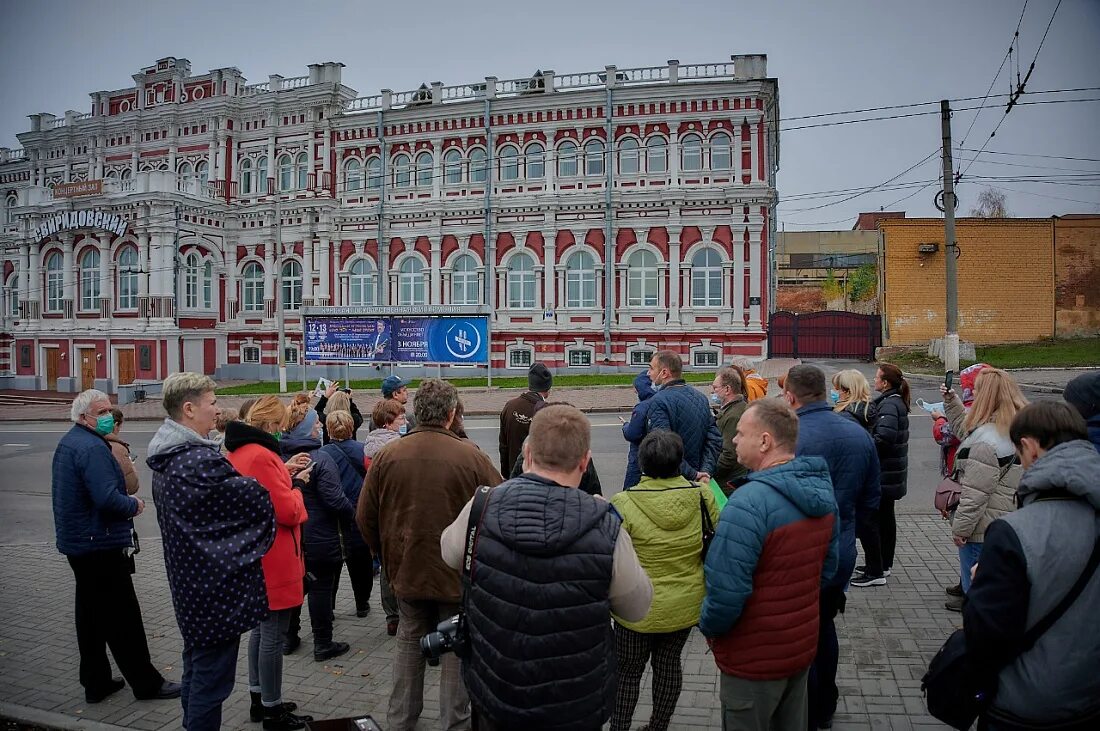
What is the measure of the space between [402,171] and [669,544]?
102 ft

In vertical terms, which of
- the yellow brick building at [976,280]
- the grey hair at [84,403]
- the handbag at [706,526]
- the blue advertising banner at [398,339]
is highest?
the yellow brick building at [976,280]

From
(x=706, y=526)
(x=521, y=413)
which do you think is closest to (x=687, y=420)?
(x=521, y=413)

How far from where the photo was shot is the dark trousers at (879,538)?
6.62 metres

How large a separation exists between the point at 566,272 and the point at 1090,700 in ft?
92.4

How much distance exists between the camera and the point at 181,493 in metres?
3.84

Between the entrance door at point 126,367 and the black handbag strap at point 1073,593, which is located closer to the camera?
the black handbag strap at point 1073,593

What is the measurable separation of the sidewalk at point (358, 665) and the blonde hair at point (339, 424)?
64.0 inches

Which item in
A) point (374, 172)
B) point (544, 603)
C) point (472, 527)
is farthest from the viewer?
point (374, 172)

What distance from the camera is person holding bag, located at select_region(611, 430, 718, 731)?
3.77 metres

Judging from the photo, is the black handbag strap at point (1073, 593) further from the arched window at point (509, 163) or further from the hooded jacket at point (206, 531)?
the arched window at point (509, 163)

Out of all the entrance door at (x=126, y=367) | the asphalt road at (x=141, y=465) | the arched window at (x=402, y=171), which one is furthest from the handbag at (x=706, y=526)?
the entrance door at (x=126, y=367)

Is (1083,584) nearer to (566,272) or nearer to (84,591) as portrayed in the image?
(84,591)

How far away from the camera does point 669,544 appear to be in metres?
3.79

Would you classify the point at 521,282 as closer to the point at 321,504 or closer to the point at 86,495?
the point at 321,504
